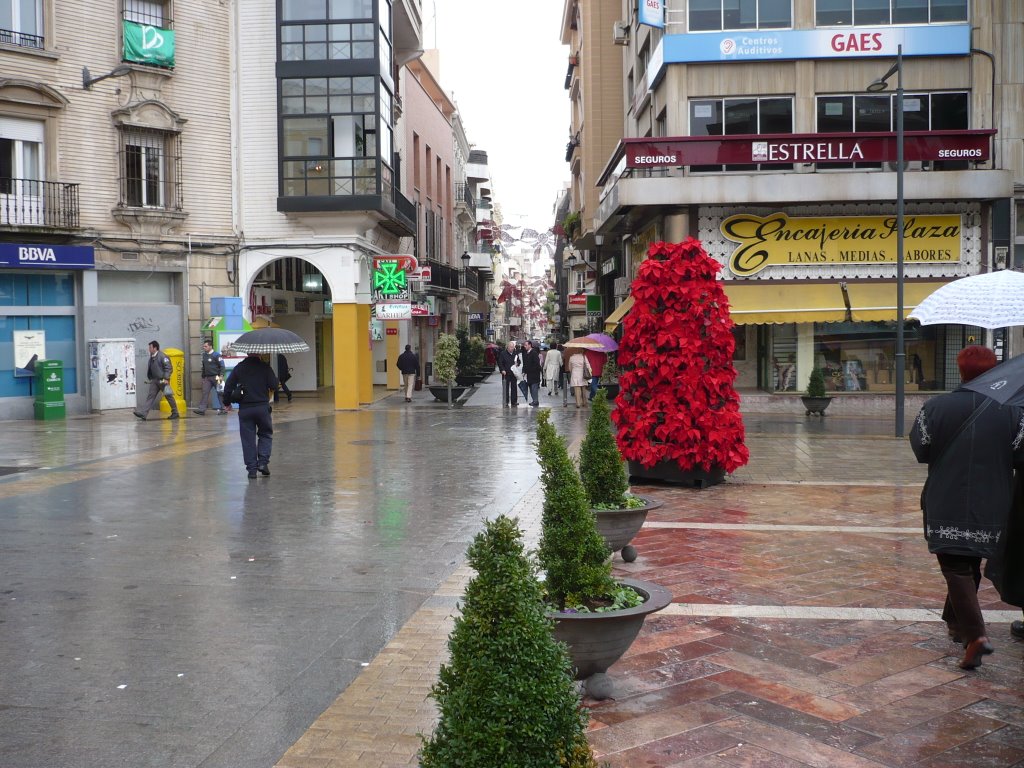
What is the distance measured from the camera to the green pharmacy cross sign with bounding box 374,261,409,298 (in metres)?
26.5

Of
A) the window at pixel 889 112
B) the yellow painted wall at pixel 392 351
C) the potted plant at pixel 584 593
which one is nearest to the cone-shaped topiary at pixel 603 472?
the potted plant at pixel 584 593

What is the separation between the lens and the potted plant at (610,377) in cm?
2555

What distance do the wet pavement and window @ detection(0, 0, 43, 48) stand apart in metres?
14.4

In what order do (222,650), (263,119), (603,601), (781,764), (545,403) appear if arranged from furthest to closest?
(545,403), (263,119), (222,650), (603,601), (781,764)

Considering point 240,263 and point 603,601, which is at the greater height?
point 240,263

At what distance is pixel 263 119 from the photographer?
25531 millimetres

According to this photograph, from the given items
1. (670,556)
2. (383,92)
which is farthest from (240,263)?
(670,556)

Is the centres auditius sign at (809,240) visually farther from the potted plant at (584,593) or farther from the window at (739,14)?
the potted plant at (584,593)

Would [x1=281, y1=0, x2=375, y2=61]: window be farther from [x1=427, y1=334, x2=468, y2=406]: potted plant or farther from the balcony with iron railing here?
[x1=427, y1=334, x2=468, y2=406]: potted plant

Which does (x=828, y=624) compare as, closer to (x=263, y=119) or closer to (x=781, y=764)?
(x=781, y=764)

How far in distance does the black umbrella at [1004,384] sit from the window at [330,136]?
21188 millimetres

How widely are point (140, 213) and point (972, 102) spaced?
1999 cm

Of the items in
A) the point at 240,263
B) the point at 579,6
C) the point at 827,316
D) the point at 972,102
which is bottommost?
the point at 827,316

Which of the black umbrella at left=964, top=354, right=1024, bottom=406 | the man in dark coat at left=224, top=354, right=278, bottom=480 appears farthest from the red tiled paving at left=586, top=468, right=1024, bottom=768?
the man in dark coat at left=224, top=354, right=278, bottom=480
